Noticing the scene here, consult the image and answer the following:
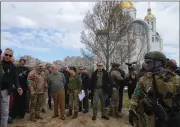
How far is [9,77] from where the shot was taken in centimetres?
625

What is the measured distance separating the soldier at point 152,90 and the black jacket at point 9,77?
2871 millimetres

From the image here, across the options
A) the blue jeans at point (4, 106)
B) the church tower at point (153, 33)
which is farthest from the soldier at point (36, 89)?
the church tower at point (153, 33)

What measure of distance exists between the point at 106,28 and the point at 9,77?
1711 centimetres

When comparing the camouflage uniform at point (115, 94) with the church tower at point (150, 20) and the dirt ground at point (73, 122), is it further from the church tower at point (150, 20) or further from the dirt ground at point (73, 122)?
the church tower at point (150, 20)

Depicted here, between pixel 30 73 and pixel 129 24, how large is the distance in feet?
51.9

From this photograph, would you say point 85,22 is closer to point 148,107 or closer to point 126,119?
point 126,119

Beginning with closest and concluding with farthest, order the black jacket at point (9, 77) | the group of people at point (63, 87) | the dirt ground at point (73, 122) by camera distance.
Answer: the black jacket at point (9, 77)
the dirt ground at point (73, 122)
the group of people at point (63, 87)

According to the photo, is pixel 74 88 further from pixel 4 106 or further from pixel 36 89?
pixel 4 106

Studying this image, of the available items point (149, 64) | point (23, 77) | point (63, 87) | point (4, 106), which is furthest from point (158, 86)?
point (23, 77)

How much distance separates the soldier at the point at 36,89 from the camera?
8824 millimetres

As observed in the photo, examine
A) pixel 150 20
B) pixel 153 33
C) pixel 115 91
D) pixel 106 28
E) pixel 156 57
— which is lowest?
pixel 115 91

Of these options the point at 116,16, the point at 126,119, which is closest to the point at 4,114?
the point at 126,119

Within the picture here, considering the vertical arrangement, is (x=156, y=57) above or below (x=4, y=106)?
above

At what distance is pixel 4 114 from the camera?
5.93 meters
